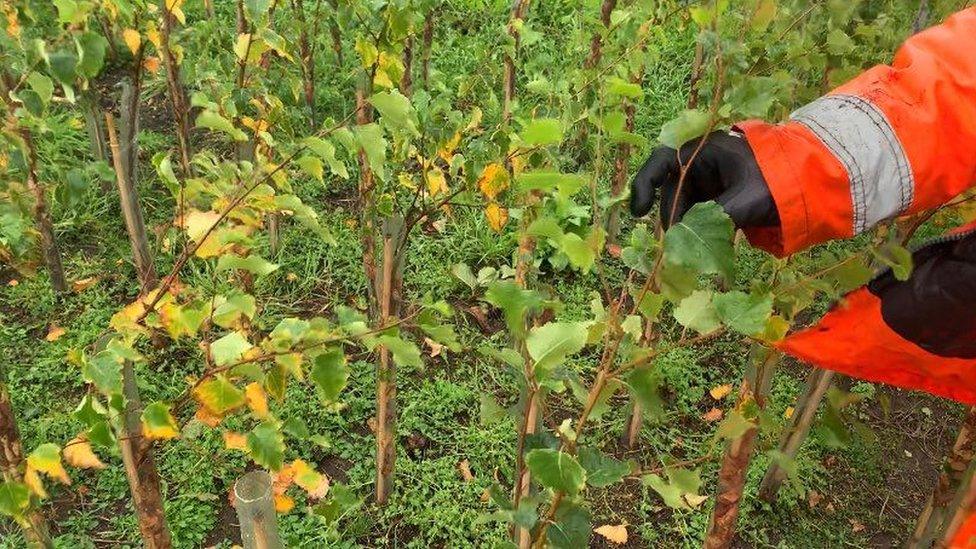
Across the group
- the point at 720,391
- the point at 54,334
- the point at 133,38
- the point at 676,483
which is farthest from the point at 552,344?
the point at 54,334

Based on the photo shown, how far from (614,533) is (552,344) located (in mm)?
1440

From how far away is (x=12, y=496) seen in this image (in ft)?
3.72

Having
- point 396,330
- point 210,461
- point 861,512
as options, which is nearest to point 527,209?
point 396,330

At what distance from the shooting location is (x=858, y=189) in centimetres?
123

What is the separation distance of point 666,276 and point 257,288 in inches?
86.8

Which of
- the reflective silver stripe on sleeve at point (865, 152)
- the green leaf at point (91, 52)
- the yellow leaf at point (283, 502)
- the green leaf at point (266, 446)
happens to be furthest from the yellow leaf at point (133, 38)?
the reflective silver stripe on sleeve at point (865, 152)

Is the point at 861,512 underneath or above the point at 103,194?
underneath

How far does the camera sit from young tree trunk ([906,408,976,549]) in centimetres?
173

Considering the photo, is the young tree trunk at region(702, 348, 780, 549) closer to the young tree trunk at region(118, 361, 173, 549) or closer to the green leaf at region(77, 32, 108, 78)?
the young tree trunk at region(118, 361, 173, 549)

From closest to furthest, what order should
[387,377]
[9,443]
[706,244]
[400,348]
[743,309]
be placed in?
[706,244] → [743,309] → [400,348] → [9,443] → [387,377]

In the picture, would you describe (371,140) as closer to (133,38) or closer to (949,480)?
(133,38)

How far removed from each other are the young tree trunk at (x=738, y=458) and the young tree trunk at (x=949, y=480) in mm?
508

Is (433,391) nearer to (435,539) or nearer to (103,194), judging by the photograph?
(435,539)

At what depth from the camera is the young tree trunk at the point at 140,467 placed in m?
1.18
